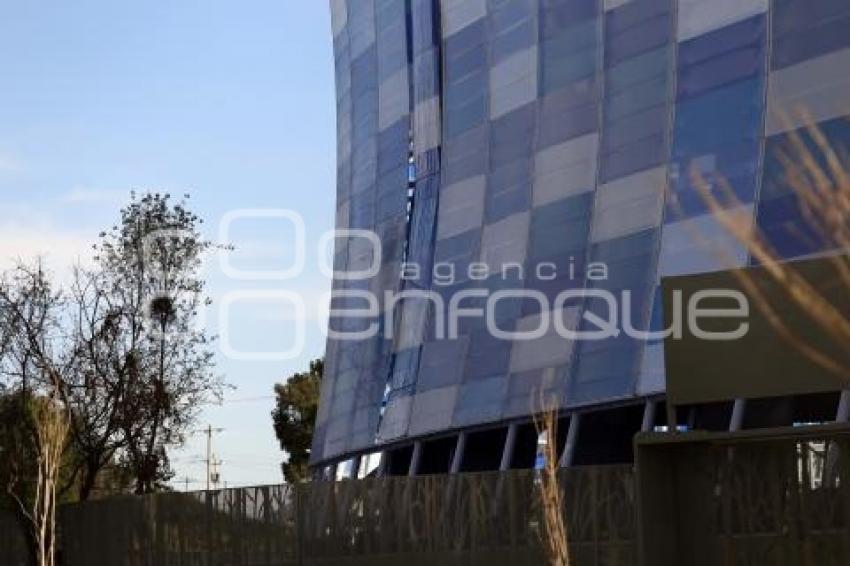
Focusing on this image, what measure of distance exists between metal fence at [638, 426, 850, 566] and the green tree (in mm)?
80177

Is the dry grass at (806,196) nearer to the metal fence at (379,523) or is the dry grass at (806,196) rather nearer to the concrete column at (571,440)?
the metal fence at (379,523)

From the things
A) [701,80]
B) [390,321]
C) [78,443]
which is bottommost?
[78,443]

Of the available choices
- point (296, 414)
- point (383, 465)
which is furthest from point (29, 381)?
point (296, 414)

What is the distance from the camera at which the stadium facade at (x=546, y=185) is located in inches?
1212

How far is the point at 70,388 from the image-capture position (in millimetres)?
40750

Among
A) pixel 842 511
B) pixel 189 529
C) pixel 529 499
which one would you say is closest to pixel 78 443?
pixel 189 529

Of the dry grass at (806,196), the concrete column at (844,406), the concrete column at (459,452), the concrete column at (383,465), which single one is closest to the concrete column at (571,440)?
the concrete column at (459,452)

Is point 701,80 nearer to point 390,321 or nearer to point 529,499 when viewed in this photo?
point 529,499

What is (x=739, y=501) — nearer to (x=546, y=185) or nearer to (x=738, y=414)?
(x=738, y=414)

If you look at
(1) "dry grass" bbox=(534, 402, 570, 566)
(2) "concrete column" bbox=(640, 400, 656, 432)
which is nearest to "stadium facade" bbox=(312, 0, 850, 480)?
(2) "concrete column" bbox=(640, 400, 656, 432)

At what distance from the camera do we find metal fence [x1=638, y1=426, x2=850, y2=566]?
492 inches

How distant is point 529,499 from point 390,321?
1804 cm

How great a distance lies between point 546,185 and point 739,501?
23501 millimetres

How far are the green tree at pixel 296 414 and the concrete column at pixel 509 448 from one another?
57907mm
